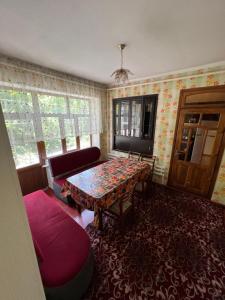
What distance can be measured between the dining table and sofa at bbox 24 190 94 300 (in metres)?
0.32

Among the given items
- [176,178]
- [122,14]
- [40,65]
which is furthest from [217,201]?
[40,65]

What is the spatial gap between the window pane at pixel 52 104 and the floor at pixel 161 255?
2.06 metres

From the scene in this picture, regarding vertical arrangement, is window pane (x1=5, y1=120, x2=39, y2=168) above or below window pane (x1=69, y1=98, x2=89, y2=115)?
below

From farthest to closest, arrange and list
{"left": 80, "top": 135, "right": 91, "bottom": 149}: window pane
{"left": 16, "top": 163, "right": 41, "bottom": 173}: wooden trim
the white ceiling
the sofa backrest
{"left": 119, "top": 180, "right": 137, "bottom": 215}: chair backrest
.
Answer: {"left": 80, "top": 135, "right": 91, "bottom": 149}: window pane → the sofa backrest → {"left": 16, "top": 163, "right": 41, "bottom": 173}: wooden trim → {"left": 119, "top": 180, "right": 137, "bottom": 215}: chair backrest → the white ceiling

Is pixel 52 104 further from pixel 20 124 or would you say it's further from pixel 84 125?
pixel 84 125

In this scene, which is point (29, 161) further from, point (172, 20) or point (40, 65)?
point (172, 20)

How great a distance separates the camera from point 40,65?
2359 mm

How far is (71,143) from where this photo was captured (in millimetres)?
3309

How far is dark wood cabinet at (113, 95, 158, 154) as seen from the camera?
309 cm

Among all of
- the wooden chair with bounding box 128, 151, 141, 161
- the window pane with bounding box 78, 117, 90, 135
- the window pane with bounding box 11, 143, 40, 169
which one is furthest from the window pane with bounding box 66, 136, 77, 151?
the wooden chair with bounding box 128, 151, 141, 161

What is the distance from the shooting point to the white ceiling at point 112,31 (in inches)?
44.1

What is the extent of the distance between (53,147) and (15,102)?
1118 mm

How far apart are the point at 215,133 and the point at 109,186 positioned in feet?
7.26

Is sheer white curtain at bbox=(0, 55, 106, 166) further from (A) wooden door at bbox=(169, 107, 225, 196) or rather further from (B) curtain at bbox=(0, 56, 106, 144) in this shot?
(A) wooden door at bbox=(169, 107, 225, 196)
